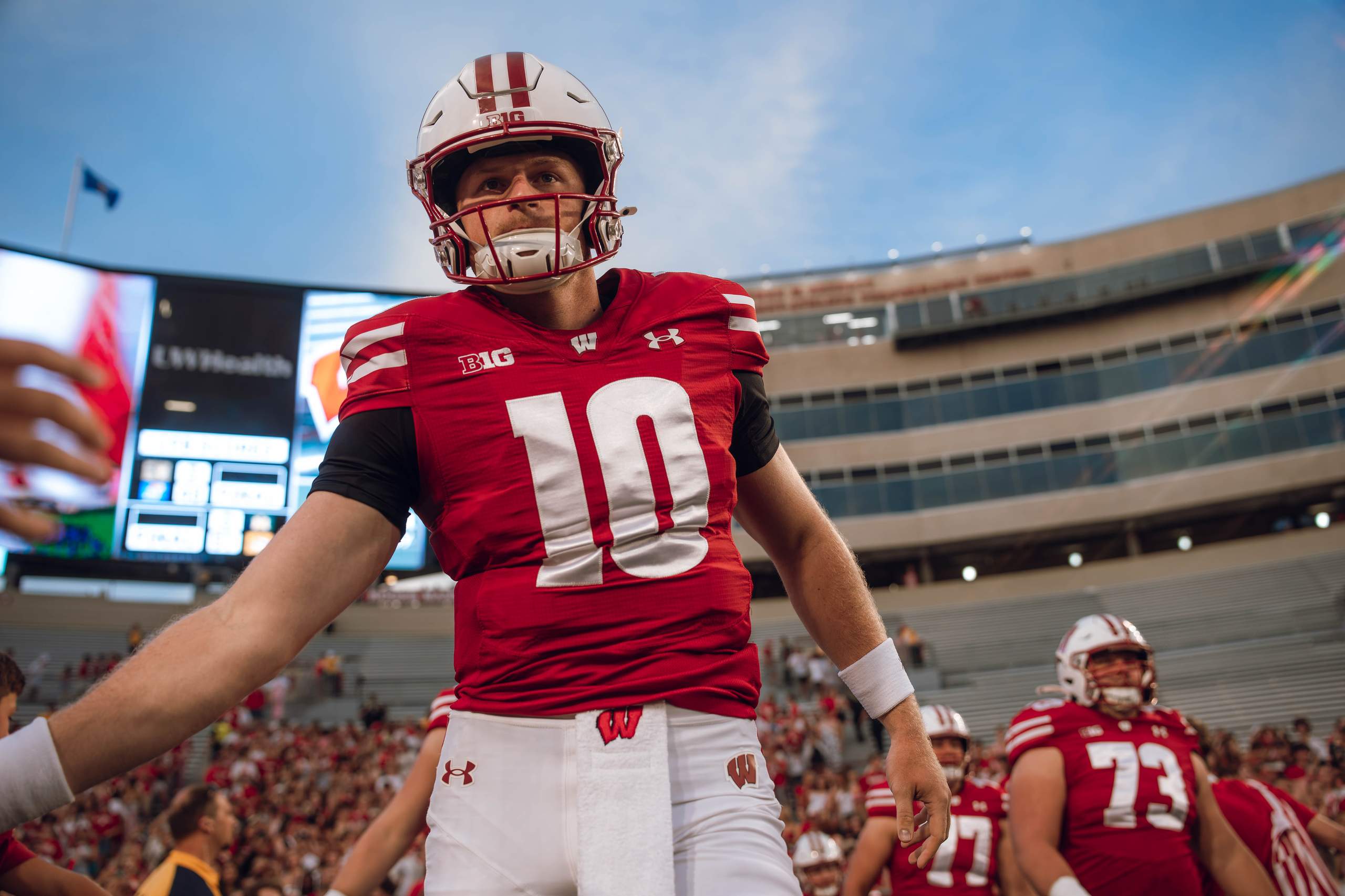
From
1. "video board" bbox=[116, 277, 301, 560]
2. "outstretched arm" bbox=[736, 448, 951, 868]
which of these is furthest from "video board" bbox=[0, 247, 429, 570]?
"outstretched arm" bbox=[736, 448, 951, 868]

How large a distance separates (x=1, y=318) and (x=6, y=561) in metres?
6.61

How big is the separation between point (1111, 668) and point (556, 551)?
3666mm

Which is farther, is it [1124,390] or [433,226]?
[1124,390]

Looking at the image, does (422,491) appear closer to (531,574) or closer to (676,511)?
(531,574)

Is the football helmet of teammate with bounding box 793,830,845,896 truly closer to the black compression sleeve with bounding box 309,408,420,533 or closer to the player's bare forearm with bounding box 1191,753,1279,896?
the player's bare forearm with bounding box 1191,753,1279,896

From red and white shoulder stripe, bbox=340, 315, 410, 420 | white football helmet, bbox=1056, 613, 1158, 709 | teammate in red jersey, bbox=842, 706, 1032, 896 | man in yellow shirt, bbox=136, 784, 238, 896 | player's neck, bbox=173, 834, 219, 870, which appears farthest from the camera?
teammate in red jersey, bbox=842, 706, 1032, 896

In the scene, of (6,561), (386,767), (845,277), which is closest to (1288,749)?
(386,767)

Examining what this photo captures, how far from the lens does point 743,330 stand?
2453 mm

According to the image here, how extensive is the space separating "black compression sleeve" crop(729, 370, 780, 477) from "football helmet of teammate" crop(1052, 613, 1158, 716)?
2876 mm

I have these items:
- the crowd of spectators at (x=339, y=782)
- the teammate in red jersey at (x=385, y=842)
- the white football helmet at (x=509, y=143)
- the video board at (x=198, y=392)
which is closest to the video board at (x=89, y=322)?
the video board at (x=198, y=392)

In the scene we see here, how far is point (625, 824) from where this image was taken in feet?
5.98

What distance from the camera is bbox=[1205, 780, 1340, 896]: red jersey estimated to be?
493cm

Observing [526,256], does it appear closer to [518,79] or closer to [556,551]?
[518,79]

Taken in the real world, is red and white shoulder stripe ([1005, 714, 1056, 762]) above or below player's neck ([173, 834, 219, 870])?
above
